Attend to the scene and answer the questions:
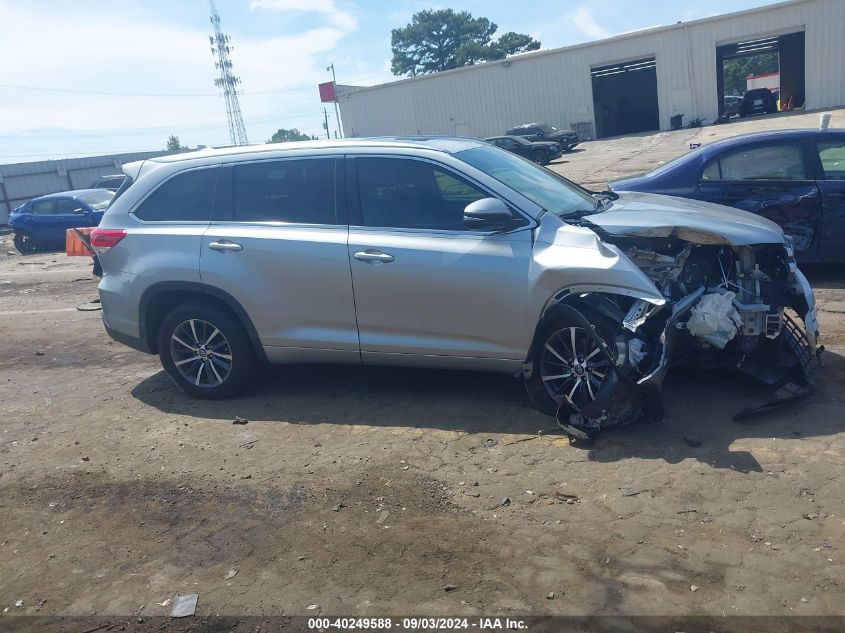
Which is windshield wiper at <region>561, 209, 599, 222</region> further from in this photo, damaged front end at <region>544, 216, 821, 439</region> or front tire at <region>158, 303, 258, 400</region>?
front tire at <region>158, 303, 258, 400</region>

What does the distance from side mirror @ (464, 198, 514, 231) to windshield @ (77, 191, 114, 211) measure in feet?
57.0

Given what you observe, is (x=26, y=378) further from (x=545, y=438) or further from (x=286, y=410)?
(x=545, y=438)

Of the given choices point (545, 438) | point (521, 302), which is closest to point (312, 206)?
point (521, 302)

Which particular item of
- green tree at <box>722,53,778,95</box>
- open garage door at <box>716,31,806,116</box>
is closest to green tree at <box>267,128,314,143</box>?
open garage door at <box>716,31,806,116</box>

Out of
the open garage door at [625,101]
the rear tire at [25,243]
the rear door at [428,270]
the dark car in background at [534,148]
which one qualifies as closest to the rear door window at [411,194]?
the rear door at [428,270]

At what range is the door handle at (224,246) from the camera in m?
5.80

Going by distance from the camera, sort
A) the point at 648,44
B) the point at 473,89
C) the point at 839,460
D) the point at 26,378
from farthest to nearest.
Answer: the point at 473,89 < the point at 648,44 < the point at 26,378 < the point at 839,460

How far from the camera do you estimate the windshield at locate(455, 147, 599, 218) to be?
17.8ft

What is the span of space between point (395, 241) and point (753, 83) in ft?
220

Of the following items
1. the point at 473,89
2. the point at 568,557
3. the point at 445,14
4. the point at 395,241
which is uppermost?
the point at 445,14

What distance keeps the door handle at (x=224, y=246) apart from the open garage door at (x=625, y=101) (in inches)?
1635

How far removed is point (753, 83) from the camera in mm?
63656

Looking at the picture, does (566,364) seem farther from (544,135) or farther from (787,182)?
(544,135)

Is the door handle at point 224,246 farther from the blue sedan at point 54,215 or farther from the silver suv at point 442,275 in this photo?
the blue sedan at point 54,215
